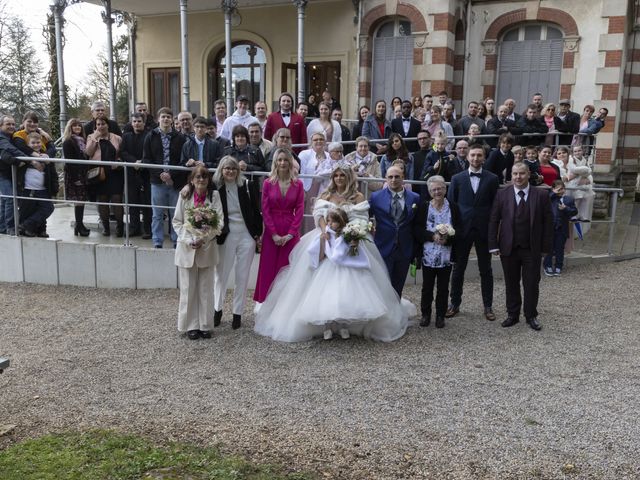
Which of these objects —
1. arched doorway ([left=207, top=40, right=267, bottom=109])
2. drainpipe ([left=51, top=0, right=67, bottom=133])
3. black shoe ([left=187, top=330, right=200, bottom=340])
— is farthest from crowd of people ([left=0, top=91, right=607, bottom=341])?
arched doorway ([left=207, top=40, right=267, bottom=109])

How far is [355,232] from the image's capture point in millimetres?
5871

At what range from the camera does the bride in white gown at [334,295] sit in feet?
19.1

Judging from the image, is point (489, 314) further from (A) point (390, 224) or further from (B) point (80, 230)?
(B) point (80, 230)

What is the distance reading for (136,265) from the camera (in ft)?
27.1

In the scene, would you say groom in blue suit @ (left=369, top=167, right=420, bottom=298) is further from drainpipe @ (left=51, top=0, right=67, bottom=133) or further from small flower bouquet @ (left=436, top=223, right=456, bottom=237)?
drainpipe @ (left=51, top=0, right=67, bottom=133)

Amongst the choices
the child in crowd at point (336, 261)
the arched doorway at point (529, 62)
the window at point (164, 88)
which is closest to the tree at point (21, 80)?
the window at point (164, 88)

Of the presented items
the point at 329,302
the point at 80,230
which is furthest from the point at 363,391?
the point at 80,230

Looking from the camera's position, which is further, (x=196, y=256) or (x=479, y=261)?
(x=479, y=261)

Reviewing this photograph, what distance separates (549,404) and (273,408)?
2.03 m

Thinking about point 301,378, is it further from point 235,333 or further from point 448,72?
point 448,72

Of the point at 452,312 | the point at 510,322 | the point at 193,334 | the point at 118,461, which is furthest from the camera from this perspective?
the point at 452,312

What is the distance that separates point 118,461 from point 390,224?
3545mm

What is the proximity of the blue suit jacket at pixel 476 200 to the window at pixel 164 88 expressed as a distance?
1434cm

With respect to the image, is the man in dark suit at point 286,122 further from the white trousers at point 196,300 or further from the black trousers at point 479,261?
the black trousers at point 479,261
